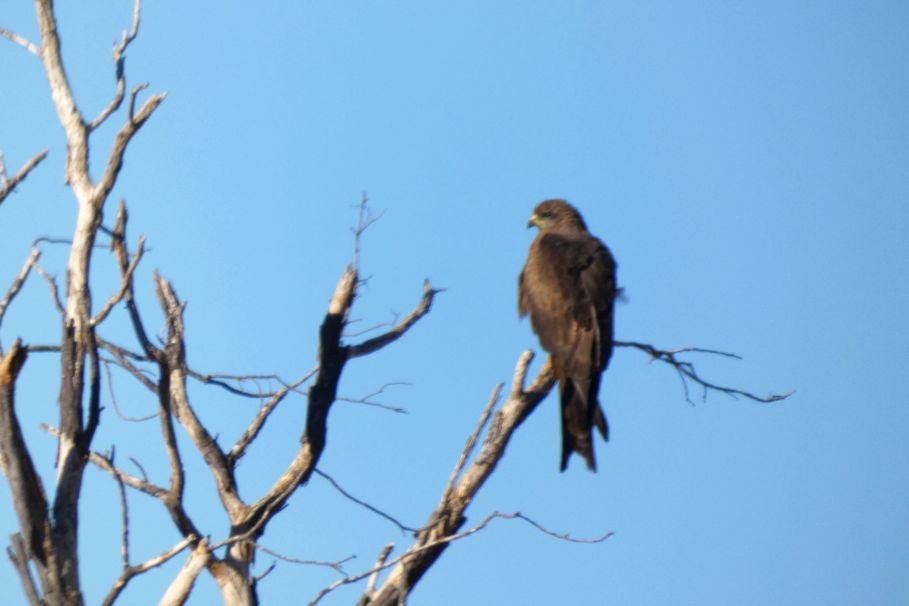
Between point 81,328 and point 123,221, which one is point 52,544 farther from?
point 123,221

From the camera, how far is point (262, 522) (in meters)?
5.02

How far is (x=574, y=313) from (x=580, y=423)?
37.6 inches

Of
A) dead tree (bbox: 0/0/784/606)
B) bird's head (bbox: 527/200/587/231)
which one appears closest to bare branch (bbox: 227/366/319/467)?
dead tree (bbox: 0/0/784/606)

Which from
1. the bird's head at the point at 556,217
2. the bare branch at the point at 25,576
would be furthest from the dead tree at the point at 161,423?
the bird's head at the point at 556,217

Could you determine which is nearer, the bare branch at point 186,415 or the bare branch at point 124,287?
the bare branch at point 124,287

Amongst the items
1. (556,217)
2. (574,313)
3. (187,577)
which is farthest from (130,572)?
(556,217)

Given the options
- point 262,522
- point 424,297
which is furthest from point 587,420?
point 262,522

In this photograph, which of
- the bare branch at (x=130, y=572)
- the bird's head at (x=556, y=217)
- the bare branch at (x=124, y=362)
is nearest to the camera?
the bare branch at (x=130, y=572)

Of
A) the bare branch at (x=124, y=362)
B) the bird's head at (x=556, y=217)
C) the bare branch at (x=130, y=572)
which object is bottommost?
the bare branch at (x=130, y=572)

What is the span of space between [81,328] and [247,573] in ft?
4.45

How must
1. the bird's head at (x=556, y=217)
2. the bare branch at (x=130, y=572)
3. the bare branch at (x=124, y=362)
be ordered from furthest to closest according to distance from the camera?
the bird's head at (x=556, y=217) < the bare branch at (x=124, y=362) < the bare branch at (x=130, y=572)

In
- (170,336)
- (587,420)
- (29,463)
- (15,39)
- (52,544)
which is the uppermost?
(15,39)

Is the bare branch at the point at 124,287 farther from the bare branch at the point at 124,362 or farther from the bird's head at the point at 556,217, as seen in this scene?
the bird's head at the point at 556,217

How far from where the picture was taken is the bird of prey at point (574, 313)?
230 inches
